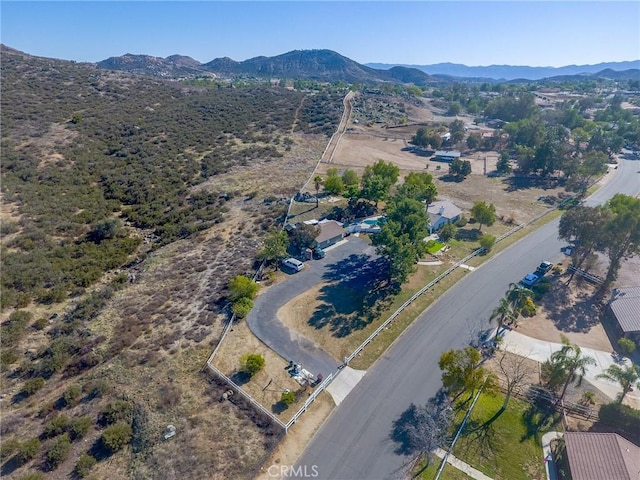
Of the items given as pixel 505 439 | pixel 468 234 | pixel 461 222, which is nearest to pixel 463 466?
pixel 505 439

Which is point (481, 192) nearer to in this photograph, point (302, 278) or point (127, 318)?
point (302, 278)

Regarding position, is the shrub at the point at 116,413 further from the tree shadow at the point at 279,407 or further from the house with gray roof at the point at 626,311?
the house with gray roof at the point at 626,311

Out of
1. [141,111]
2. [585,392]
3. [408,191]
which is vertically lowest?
[585,392]

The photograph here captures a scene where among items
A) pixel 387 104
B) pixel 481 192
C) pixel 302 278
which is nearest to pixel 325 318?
pixel 302 278

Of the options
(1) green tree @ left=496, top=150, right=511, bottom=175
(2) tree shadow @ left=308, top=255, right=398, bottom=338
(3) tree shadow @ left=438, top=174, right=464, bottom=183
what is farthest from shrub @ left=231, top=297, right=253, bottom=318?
(1) green tree @ left=496, top=150, right=511, bottom=175

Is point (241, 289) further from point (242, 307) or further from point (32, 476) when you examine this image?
point (32, 476)

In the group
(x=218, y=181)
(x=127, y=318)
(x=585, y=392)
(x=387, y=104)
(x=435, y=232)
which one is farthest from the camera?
(x=387, y=104)
